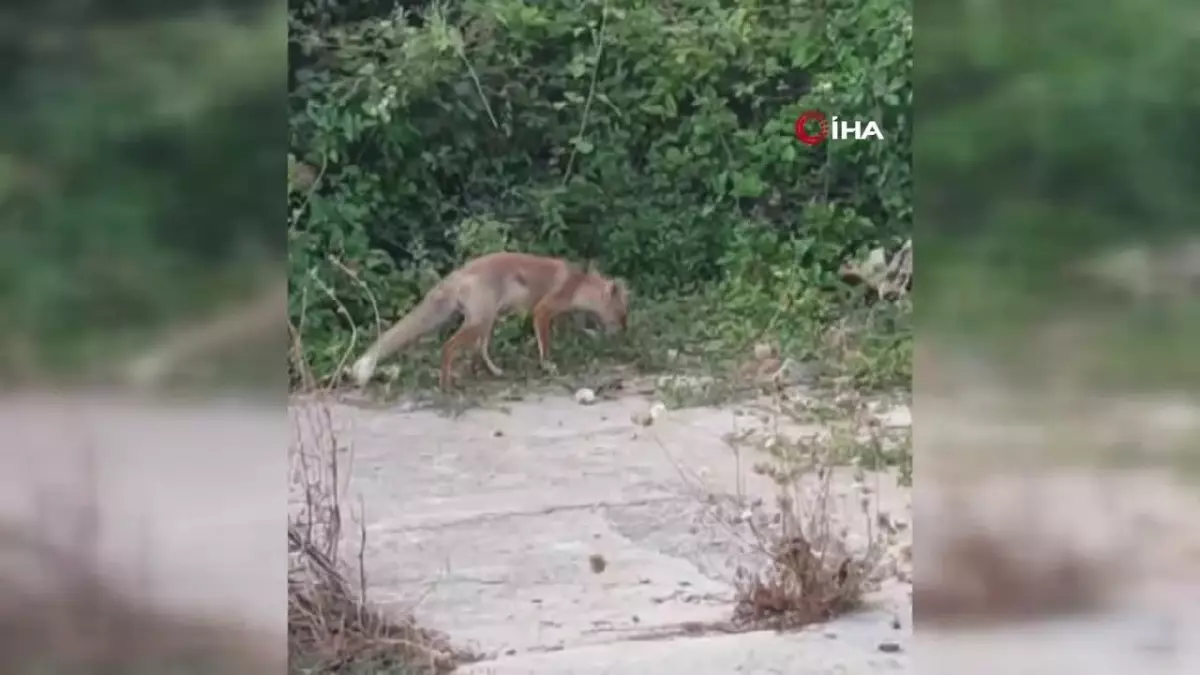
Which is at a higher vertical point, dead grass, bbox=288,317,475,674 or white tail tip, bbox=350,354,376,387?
white tail tip, bbox=350,354,376,387

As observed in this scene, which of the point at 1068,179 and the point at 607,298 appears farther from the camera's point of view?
the point at 607,298

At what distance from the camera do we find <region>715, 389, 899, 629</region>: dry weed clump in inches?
109

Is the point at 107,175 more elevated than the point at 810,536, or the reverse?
the point at 107,175

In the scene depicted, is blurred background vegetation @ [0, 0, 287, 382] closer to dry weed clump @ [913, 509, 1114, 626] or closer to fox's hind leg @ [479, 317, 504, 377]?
fox's hind leg @ [479, 317, 504, 377]

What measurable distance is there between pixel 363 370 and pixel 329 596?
43cm

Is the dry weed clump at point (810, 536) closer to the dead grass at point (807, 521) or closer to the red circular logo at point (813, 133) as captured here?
the dead grass at point (807, 521)

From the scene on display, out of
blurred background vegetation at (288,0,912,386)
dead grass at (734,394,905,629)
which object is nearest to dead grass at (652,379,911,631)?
dead grass at (734,394,905,629)

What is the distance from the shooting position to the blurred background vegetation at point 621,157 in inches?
107

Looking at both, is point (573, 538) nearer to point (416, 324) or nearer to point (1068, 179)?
point (416, 324)

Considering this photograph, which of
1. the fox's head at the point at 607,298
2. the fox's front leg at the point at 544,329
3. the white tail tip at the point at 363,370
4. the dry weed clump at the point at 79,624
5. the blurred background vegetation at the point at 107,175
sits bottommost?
the dry weed clump at the point at 79,624

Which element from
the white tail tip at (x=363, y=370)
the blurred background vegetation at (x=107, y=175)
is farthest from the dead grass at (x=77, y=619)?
the white tail tip at (x=363, y=370)

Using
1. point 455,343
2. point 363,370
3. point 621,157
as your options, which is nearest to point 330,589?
point 363,370

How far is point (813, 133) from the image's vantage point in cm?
273

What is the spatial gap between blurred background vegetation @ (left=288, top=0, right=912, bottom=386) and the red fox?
3 cm
